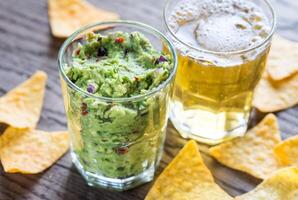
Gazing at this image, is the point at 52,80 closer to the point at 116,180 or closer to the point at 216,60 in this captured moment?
the point at 116,180

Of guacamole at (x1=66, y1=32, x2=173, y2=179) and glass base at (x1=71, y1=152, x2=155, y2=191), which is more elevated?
guacamole at (x1=66, y1=32, x2=173, y2=179)

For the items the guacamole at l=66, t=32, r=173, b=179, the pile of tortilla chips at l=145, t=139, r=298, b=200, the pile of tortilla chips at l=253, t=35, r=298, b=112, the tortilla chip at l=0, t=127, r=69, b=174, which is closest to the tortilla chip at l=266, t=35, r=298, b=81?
the pile of tortilla chips at l=253, t=35, r=298, b=112

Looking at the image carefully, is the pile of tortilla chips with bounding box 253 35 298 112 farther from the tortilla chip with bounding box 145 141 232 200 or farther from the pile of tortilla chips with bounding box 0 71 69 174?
the pile of tortilla chips with bounding box 0 71 69 174

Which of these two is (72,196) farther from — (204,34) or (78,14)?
(78,14)

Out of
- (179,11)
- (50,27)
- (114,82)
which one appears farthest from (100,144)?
(50,27)

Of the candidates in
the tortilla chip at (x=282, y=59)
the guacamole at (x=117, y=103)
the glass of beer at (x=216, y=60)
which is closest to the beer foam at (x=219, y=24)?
the glass of beer at (x=216, y=60)
